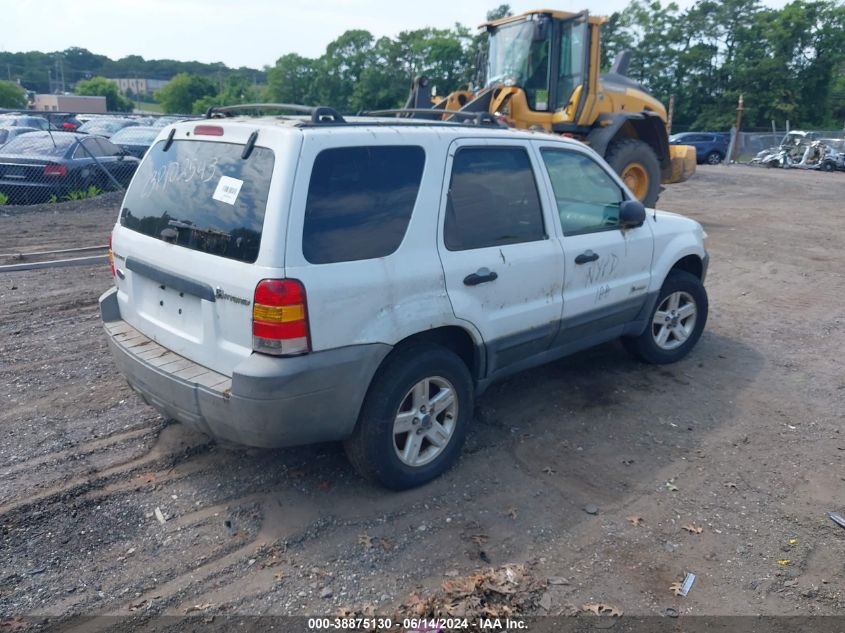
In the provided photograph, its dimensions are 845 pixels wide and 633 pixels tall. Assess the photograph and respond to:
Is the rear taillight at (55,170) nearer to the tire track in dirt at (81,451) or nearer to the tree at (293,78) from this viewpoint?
the tire track in dirt at (81,451)

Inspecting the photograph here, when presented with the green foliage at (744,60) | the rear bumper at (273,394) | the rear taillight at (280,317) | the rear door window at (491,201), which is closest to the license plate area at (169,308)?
the rear bumper at (273,394)

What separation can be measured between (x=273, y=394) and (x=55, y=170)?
12.7 meters

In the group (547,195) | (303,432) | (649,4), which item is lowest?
(303,432)

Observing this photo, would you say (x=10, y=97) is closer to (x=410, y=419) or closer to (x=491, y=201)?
(x=491, y=201)

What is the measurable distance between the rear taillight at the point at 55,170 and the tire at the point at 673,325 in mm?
12249

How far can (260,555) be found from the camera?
3.42m

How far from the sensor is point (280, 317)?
325 cm

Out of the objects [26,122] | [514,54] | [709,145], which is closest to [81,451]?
[514,54]

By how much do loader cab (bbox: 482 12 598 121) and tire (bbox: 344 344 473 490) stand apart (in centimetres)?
826

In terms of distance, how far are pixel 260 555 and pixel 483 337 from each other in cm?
170

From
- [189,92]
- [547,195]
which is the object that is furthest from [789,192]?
[189,92]

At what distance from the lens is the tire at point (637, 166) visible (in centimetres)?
1143

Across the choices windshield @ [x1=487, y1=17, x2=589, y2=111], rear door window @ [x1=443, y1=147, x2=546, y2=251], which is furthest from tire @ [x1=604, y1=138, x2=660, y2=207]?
rear door window @ [x1=443, y1=147, x2=546, y2=251]

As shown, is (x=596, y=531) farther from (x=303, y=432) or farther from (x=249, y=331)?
(x=249, y=331)
